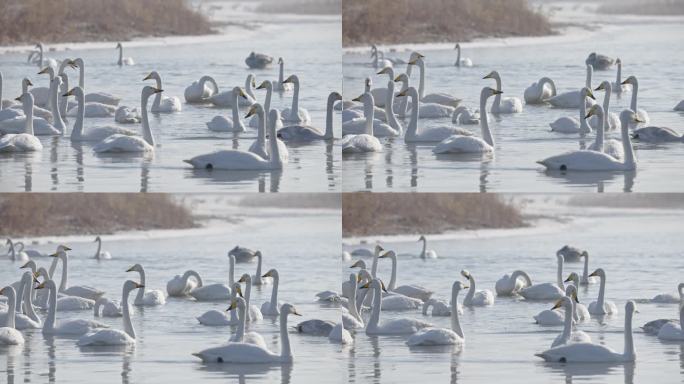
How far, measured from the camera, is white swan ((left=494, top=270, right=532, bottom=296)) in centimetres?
2006

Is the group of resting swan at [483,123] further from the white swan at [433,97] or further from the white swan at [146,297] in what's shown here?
the white swan at [146,297]

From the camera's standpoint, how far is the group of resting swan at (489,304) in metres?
14.8

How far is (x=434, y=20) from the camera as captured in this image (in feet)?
82.9

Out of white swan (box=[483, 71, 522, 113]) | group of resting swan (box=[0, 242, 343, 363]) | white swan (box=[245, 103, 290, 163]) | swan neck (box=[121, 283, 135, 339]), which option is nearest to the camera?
group of resting swan (box=[0, 242, 343, 363])

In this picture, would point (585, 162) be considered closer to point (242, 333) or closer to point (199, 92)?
point (242, 333)

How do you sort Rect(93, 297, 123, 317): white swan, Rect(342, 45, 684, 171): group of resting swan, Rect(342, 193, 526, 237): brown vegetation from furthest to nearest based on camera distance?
Rect(93, 297, 123, 317): white swan → Rect(342, 193, 526, 237): brown vegetation → Rect(342, 45, 684, 171): group of resting swan

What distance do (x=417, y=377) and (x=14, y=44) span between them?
632 inches

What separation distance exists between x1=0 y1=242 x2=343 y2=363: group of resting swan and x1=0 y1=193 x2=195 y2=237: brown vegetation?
3.70 ft

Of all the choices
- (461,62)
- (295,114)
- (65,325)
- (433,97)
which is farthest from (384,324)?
(461,62)

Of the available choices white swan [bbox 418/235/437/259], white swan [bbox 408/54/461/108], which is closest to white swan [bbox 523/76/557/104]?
white swan [bbox 408/54/461/108]

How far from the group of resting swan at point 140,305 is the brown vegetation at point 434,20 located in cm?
279

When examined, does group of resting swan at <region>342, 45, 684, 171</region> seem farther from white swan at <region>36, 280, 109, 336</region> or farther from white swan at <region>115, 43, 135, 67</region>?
white swan at <region>115, 43, 135, 67</region>

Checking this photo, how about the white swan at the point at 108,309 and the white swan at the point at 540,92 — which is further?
the white swan at the point at 540,92

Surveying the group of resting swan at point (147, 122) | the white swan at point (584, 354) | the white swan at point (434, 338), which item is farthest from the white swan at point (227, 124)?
the white swan at point (584, 354)
